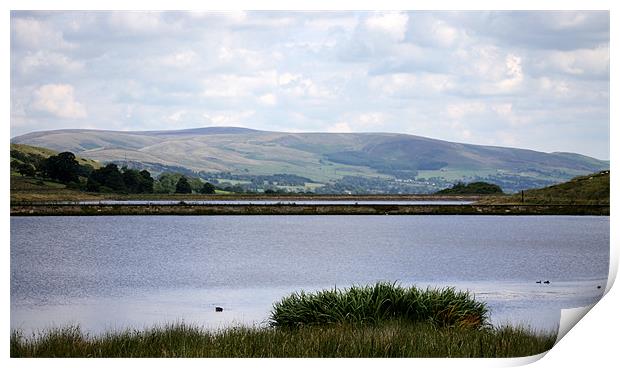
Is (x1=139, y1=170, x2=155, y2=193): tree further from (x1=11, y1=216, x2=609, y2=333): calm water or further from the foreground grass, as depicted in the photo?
the foreground grass

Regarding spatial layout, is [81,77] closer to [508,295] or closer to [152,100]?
[152,100]

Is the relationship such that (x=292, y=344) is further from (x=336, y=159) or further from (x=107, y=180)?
(x=336, y=159)

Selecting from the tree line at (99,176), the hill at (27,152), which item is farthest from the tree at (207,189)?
the hill at (27,152)

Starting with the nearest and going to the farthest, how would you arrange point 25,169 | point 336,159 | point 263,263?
point 263,263 → point 25,169 → point 336,159
